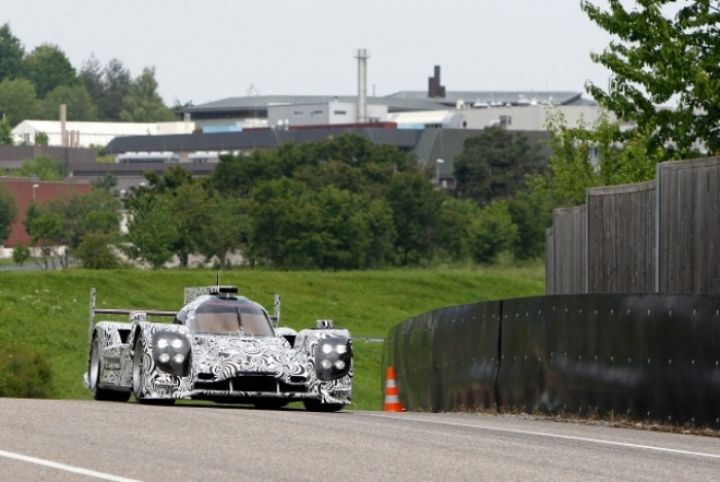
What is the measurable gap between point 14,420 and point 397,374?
434 inches

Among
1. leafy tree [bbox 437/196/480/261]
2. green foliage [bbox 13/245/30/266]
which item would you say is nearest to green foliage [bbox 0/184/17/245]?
green foliage [bbox 13/245/30/266]

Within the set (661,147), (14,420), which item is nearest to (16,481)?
(14,420)

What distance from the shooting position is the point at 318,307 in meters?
82.1

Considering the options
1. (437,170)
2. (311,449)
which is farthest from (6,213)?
(311,449)

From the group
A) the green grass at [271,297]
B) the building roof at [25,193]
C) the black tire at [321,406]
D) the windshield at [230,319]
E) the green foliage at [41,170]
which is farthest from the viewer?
the green foliage at [41,170]

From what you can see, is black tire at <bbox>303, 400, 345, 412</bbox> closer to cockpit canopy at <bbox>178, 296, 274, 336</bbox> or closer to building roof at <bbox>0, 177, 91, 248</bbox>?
cockpit canopy at <bbox>178, 296, 274, 336</bbox>

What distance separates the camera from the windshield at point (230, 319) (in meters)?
Result: 20.8

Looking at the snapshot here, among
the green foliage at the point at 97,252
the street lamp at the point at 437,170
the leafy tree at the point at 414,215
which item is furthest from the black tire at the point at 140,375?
the street lamp at the point at 437,170

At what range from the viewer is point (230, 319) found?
68.9ft

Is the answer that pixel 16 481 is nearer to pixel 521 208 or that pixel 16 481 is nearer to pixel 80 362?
pixel 80 362

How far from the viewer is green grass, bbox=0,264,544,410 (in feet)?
189

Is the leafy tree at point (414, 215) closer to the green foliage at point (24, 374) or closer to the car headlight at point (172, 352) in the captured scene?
the green foliage at point (24, 374)

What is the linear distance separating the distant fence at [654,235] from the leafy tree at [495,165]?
5191 inches

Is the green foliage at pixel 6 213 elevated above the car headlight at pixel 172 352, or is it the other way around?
the green foliage at pixel 6 213
